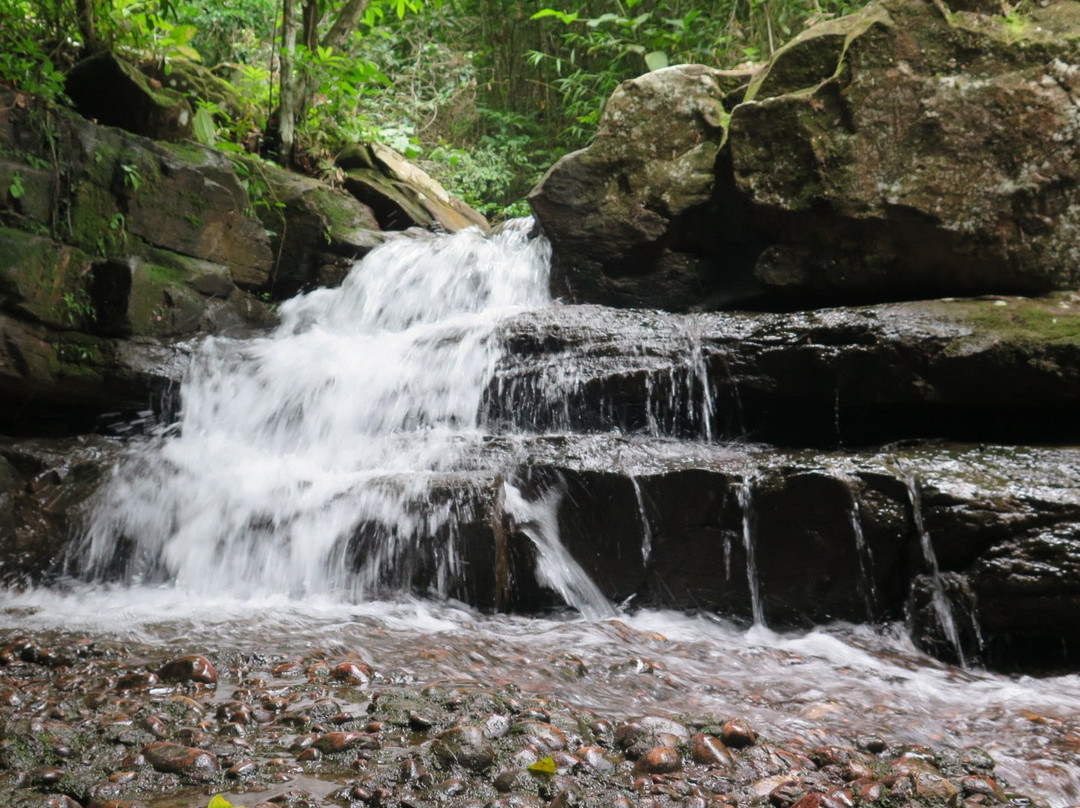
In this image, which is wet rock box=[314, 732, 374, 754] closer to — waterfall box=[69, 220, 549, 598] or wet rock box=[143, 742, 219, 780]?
wet rock box=[143, 742, 219, 780]

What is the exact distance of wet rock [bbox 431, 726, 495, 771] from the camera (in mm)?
1933

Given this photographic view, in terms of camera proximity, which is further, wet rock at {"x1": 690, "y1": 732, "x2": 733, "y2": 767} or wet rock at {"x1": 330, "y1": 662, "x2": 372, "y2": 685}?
wet rock at {"x1": 330, "y1": 662, "x2": 372, "y2": 685}

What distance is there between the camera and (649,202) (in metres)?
5.96

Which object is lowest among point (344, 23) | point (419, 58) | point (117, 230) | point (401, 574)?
point (401, 574)

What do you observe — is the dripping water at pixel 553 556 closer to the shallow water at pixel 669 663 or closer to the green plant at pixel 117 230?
the shallow water at pixel 669 663

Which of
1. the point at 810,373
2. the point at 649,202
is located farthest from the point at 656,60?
the point at 810,373

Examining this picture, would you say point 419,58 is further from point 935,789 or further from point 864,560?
point 935,789

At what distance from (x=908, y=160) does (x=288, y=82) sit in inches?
244

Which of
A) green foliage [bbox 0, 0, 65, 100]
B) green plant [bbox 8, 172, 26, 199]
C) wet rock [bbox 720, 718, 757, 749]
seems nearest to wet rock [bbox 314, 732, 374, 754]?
wet rock [bbox 720, 718, 757, 749]

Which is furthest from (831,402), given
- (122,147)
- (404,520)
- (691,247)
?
(122,147)

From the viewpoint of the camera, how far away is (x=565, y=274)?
6.40 m

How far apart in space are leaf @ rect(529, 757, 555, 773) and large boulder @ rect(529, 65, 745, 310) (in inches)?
176

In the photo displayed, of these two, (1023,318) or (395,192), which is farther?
(395,192)

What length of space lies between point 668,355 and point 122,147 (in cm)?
437
